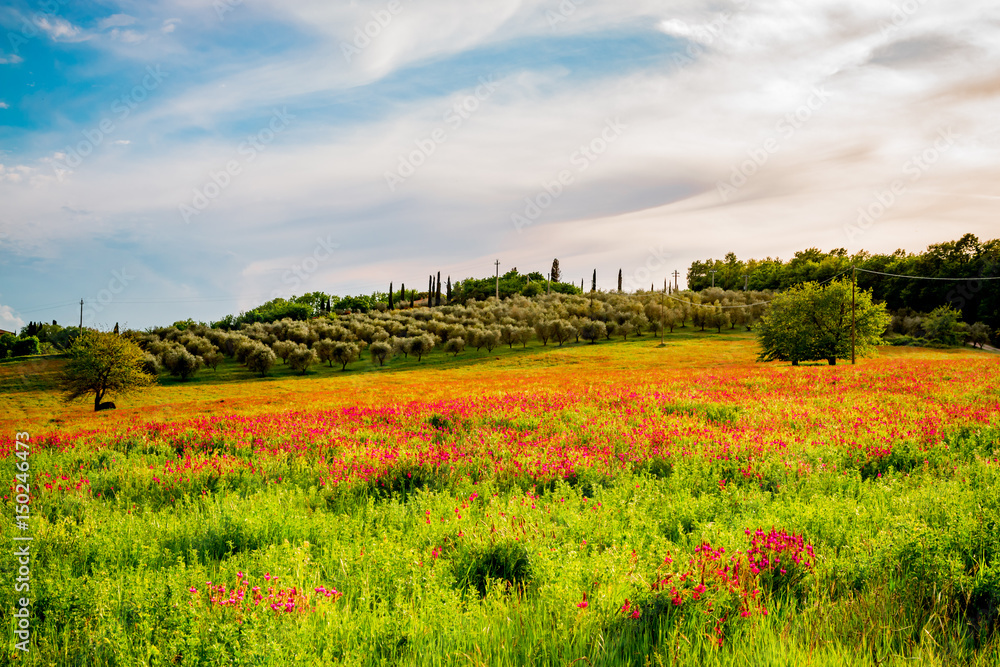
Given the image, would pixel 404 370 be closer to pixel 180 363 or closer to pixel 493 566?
pixel 180 363

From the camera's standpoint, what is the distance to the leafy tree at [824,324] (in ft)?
174

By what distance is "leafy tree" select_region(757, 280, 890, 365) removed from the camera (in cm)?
5297

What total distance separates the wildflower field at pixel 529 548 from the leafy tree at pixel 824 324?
4777cm

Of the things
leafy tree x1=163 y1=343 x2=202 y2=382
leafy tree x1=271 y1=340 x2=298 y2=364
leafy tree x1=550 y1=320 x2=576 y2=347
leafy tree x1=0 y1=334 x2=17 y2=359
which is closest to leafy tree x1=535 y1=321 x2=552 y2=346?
leafy tree x1=550 y1=320 x2=576 y2=347

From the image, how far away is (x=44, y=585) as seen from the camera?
4273 millimetres

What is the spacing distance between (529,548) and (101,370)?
6096 cm

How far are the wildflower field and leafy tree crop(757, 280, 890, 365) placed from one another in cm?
4777

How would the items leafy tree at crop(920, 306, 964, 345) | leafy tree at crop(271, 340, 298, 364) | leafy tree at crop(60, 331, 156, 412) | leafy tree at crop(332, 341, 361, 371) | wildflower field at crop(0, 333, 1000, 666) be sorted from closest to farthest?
wildflower field at crop(0, 333, 1000, 666), leafy tree at crop(60, 331, 156, 412), leafy tree at crop(271, 340, 298, 364), leafy tree at crop(332, 341, 361, 371), leafy tree at crop(920, 306, 964, 345)

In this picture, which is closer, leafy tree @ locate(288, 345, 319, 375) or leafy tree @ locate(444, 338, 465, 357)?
leafy tree @ locate(288, 345, 319, 375)

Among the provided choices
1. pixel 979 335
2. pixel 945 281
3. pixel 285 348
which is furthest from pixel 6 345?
pixel 945 281

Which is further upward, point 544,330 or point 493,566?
point 544,330

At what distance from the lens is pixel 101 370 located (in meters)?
49.8

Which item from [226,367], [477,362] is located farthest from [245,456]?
[226,367]

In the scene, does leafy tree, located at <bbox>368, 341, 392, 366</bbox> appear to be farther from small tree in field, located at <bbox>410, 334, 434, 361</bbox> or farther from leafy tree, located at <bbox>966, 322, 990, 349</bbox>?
leafy tree, located at <bbox>966, 322, 990, 349</bbox>
